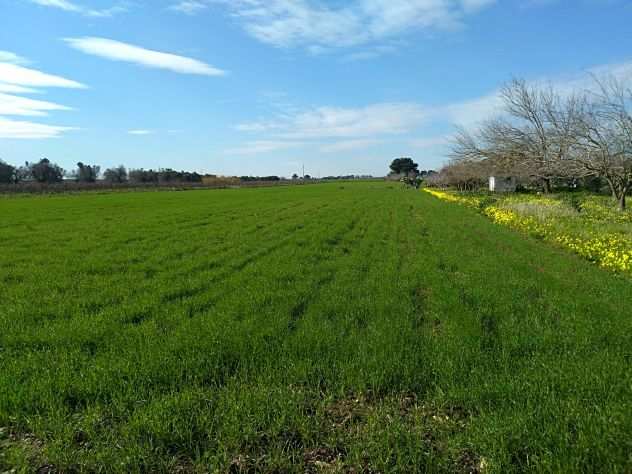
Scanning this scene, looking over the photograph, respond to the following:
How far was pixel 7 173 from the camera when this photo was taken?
9375 centimetres

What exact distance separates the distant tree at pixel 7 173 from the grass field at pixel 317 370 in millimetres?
104784

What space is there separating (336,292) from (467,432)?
4.83 m

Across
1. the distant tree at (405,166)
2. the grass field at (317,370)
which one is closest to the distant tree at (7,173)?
the grass field at (317,370)

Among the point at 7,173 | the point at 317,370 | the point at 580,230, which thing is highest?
the point at 7,173

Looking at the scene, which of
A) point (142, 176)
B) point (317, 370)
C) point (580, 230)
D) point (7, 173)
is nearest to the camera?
point (317, 370)

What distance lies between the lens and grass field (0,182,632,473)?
3406mm

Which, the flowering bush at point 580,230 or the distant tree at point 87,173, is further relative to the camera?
the distant tree at point 87,173

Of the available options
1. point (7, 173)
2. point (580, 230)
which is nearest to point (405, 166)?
point (7, 173)

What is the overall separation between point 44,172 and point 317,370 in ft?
388

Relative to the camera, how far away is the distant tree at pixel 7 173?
92625 millimetres

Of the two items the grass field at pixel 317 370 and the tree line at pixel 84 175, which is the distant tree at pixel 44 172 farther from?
the grass field at pixel 317 370

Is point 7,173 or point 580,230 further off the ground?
point 7,173

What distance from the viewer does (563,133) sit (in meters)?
26.7

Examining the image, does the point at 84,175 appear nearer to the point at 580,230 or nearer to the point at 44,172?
the point at 44,172
